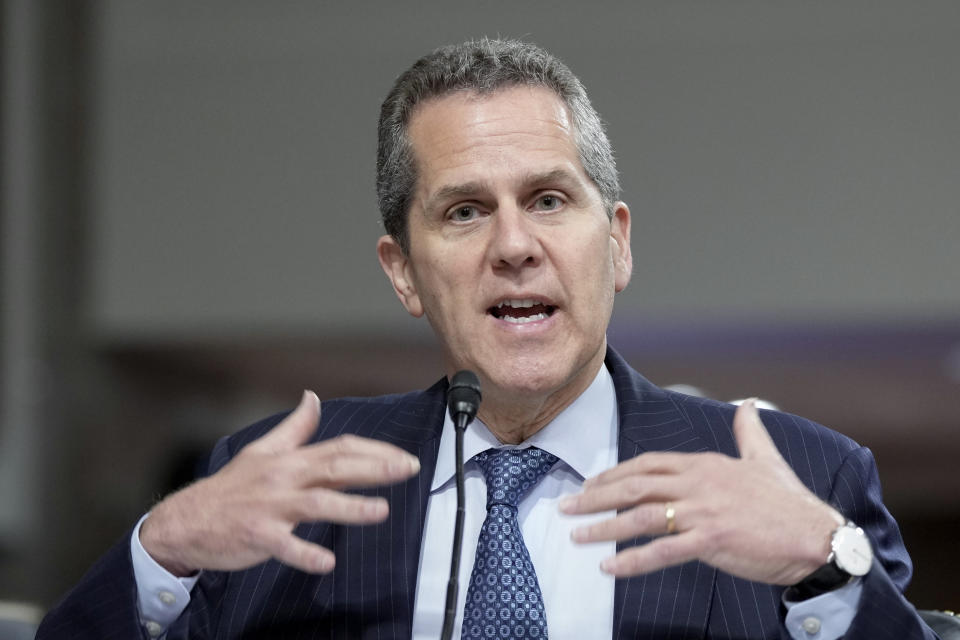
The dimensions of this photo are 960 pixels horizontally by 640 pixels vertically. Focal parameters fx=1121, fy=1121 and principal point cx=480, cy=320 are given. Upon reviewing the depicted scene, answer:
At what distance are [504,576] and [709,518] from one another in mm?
432

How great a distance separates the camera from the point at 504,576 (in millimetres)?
1654

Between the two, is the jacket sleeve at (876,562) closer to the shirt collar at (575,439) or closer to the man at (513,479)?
the man at (513,479)

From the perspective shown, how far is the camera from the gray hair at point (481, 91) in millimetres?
1912

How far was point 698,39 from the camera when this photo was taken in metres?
4.88

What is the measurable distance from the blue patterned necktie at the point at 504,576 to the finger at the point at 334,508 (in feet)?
1.16

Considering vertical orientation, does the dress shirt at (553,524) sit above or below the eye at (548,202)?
below

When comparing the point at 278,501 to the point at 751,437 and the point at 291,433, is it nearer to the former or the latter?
the point at 291,433

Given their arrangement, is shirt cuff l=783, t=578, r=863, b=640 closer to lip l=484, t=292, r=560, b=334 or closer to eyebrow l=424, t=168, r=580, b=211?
lip l=484, t=292, r=560, b=334

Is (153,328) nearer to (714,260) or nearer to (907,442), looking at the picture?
(714,260)

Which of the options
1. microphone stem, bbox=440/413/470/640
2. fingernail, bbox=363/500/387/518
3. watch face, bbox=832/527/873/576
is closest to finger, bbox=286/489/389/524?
fingernail, bbox=363/500/387/518

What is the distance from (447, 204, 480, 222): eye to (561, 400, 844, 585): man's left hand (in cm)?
64

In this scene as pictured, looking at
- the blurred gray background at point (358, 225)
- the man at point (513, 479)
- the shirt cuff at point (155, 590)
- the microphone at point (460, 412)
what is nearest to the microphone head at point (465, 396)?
the microphone at point (460, 412)

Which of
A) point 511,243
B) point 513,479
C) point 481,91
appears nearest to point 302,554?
point 513,479

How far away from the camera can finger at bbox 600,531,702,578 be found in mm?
1295
